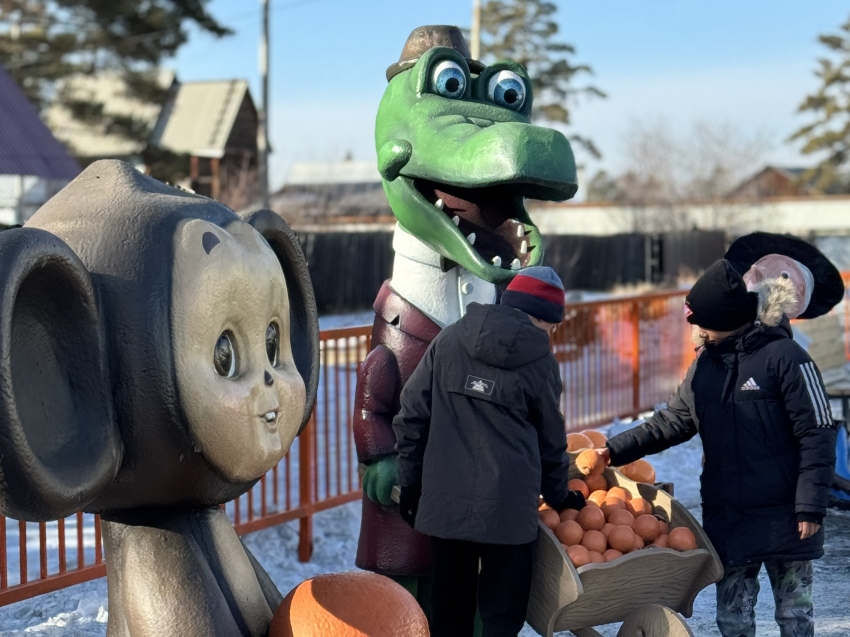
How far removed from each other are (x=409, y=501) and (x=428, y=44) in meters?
1.75

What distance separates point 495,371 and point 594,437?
1.15 m

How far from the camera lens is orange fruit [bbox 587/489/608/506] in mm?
3454

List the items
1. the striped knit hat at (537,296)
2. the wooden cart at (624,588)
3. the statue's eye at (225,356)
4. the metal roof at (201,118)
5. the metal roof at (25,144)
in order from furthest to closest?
the metal roof at (201,118) < the metal roof at (25,144) < the striped knit hat at (537,296) < the wooden cart at (624,588) < the statue's eye at (225,356)

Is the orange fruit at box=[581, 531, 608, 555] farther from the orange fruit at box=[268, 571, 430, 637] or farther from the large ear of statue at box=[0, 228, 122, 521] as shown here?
the large ear of statue at box=[0, 228, 122, 521]

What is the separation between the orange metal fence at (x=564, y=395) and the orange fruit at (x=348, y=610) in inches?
89.2

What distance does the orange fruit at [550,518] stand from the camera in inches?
128

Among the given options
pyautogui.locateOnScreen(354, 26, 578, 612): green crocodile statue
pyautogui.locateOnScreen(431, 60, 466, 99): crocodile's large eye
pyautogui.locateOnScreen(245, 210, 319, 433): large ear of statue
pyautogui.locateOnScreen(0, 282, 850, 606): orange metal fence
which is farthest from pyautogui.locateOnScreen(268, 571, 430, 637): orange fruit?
pyautogui.locateOnScreen(0, 282, 850, 606): orange metal fence

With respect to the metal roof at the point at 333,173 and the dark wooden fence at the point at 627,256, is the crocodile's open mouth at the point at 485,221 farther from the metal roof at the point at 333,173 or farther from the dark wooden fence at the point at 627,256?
the metal roof at the point at 333,173

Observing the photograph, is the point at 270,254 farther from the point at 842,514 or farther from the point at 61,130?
the point at 61,130

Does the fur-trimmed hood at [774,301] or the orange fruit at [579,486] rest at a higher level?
the fur-trimmed hood at [774,301]

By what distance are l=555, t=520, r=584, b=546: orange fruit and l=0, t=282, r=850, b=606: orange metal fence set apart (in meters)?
2.11

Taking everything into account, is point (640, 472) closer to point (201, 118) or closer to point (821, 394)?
point (821, 394)

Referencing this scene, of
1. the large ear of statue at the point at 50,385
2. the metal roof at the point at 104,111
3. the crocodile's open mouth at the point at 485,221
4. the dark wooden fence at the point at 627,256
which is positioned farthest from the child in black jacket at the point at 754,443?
the dark wooden fence at the point at 627,256

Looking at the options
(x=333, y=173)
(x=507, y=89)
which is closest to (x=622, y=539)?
(x=507, y=89)
